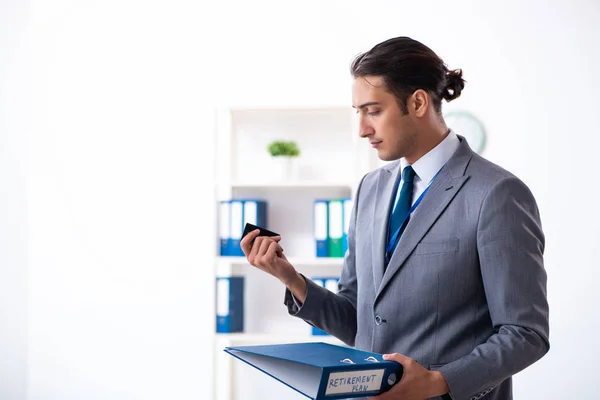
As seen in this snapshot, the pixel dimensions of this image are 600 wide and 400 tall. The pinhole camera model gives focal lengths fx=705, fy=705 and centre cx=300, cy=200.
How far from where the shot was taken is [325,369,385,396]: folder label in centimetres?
111

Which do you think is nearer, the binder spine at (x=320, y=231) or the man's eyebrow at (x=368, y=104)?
the man's eyebrow at (x=368, y=104)

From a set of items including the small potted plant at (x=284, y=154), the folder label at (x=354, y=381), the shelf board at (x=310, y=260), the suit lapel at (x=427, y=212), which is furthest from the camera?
the small potted plant at (x=284, y=154)

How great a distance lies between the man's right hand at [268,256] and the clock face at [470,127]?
2397mm

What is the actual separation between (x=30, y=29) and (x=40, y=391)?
2129 mm

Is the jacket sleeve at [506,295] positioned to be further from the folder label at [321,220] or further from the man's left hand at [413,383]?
the folder label at [321,220]

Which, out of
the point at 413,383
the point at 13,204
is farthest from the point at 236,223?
the point at 413,383

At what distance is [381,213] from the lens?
156 cm

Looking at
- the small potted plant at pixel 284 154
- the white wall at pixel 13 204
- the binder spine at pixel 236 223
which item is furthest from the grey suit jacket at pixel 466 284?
the white wall at pixel 13 204

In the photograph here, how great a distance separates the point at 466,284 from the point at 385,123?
1.24 ft

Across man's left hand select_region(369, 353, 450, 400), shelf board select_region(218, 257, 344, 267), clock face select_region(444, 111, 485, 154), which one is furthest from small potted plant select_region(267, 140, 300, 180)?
man's left hand select_region(369, 353, 450, 400)

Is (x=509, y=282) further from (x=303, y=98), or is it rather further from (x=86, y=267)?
(x=86, y=267)

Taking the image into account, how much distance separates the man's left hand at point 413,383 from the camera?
3.93 ft

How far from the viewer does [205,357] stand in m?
3.94

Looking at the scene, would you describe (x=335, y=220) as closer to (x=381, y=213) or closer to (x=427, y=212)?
(x=381, y=213)
